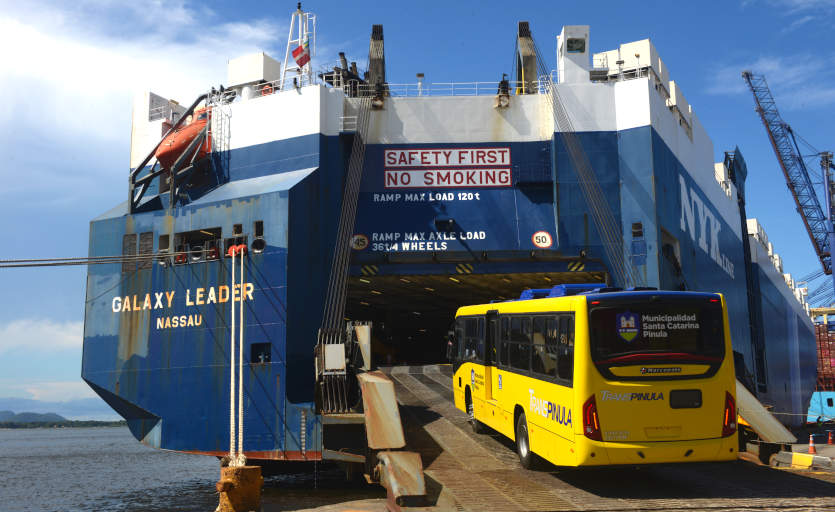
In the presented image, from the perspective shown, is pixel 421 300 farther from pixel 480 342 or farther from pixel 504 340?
pixel 504 340

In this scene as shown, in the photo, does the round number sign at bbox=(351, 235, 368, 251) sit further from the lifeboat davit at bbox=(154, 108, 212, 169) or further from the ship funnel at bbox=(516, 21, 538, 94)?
→ the ship funnel at bbox=(516, 21, 538, 94)

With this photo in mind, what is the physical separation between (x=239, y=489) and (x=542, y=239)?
14.9m

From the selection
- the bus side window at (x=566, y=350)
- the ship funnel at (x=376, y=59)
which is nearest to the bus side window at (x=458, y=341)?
the bus side window at (x=566, y=350)

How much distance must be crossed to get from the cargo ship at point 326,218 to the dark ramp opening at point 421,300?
0.39 meters

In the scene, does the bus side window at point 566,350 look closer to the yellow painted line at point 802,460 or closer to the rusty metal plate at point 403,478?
the rusty metal plate at point 403,478

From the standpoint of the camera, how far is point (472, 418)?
16.9m

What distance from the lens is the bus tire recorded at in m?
16.5

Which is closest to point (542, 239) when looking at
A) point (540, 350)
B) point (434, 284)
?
point (434, 284)

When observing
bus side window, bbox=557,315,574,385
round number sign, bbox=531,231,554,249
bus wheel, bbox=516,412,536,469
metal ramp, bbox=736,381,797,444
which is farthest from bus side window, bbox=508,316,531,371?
round number sign, bbox=531,231,554,249

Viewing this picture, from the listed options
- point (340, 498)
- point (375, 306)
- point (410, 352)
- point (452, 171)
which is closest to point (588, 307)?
point (340, 498)

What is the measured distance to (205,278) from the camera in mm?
22547

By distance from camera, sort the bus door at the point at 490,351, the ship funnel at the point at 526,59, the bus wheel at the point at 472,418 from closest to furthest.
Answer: the bus door at the point at 490,351 → the bus wheel at the point at 472,418 → the ship funnel at the point at 526,59

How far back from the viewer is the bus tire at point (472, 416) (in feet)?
54.1

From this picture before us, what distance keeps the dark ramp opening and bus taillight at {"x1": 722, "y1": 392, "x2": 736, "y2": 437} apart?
43.6 feet
